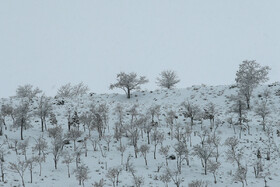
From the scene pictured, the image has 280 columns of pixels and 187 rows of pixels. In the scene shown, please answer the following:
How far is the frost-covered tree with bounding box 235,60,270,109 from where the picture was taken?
5116cm

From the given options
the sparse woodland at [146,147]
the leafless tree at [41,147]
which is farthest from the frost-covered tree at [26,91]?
the leafless tree at [41,147]

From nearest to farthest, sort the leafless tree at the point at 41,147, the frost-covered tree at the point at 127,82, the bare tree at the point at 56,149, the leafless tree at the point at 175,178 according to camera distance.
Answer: the leafless tree at the point at 175,178, the bare tree at the point at 56,149, the leafless tree at the point at 41,147, the frost-covered tree at the point at 127,82

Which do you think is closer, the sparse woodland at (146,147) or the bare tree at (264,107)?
the sparse woodland at (146,147)

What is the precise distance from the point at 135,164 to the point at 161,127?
12762 millimetres

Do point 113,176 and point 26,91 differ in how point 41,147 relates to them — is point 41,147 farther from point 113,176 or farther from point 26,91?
point 26,91

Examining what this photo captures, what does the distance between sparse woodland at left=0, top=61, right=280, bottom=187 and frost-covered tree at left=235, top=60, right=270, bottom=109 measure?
0.66ft

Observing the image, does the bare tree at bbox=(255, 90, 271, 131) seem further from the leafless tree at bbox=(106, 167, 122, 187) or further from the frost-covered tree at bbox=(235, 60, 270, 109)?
the leafless tree at bbox=(106, 167, 122, 187)

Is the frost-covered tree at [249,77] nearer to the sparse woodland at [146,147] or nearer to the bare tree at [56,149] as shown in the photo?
the sparse woodland at [146,147]

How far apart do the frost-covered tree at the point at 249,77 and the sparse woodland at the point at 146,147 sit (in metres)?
0.20

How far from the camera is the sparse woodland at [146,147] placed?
2692 cm

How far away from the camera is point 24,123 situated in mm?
37375

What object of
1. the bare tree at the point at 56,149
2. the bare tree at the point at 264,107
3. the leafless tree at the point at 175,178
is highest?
the bare tree at the point at 264,107

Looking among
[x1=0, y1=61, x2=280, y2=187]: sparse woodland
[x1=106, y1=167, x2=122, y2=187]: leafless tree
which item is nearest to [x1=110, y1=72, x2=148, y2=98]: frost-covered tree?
[x1=0, y1=61, x2=280, y2=187]: sparse woodland

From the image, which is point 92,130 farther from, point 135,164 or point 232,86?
point 232,86
